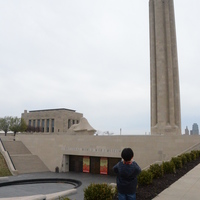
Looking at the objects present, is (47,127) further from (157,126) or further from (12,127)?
(157,126)

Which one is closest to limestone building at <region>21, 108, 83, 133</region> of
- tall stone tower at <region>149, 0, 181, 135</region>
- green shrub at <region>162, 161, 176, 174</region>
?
tall stone tower at <region>149, 0, 181, 135</region>

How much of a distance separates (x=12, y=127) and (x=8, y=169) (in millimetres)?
36479

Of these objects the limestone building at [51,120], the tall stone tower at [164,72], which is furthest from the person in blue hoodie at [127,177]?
the limestone building at [51,120]

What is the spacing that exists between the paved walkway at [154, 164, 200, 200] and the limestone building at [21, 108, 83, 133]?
6250cm

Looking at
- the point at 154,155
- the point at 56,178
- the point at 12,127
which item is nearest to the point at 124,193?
the point at 154,155

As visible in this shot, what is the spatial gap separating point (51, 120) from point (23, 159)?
4346cm

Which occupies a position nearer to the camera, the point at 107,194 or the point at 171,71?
the point at 107,194

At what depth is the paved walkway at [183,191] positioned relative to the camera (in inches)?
279

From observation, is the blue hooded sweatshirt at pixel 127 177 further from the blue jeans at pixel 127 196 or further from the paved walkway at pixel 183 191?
the paved walkway at pixel 183 191

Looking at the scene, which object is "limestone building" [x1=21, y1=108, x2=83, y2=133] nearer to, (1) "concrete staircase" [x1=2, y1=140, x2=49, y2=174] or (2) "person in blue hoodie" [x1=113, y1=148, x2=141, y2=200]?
(1) "concrete staircase" [x1=2, y1=140, x2=49, y2=174]

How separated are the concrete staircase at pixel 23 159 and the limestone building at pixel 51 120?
3577 cm

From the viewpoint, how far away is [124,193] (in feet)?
15.1

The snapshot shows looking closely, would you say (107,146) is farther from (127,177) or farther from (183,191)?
(127,177)

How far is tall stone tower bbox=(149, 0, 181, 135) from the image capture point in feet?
91.2
